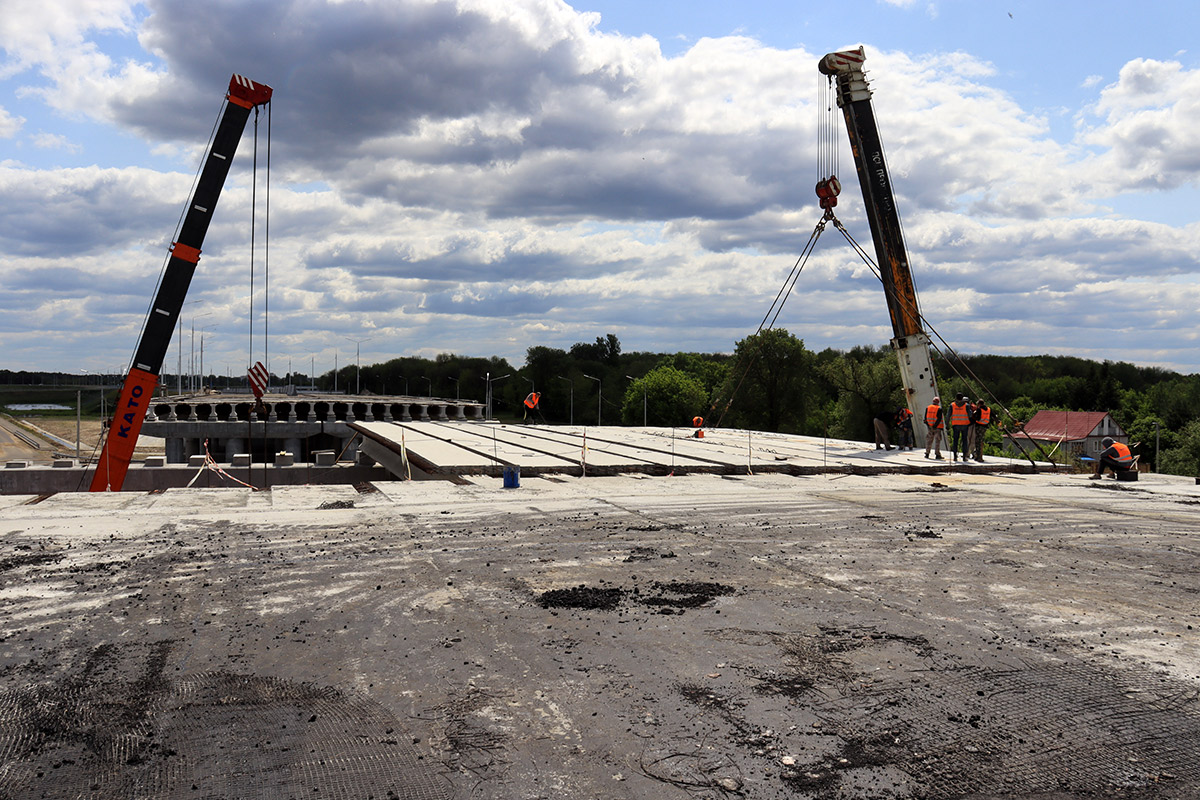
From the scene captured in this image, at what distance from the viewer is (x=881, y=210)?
2502 cm

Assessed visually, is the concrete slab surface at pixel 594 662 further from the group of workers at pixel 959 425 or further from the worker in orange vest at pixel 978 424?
the group of workers at pixel 959 425

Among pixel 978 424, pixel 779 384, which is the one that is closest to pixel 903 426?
pixel 978 424

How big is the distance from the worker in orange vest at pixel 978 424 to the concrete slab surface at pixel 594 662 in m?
10.1

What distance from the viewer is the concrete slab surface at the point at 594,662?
4.46 meters

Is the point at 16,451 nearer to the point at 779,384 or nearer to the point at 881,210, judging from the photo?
the point at 779,384

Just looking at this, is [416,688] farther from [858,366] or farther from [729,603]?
[858,366]

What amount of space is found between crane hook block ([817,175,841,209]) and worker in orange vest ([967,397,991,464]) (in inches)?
321

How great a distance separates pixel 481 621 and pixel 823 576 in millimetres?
3796

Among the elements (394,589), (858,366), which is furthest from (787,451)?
(858,366)

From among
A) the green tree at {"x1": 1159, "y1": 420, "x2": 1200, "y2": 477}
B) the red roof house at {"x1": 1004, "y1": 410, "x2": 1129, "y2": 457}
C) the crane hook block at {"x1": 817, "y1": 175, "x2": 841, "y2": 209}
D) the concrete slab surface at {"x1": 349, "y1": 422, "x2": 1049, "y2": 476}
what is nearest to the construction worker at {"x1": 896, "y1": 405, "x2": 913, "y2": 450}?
the concrete slab surface at {"x1": 349, "y1": 422, "x2": 1049, "y2": 476}

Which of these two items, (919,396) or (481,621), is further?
(919,396)

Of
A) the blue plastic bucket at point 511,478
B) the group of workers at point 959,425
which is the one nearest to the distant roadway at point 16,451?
the blue plastic bucket at point 511,478

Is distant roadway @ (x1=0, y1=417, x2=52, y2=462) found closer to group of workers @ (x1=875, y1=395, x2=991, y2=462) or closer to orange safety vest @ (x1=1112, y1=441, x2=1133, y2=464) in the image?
group of workers @ (x1=875, y1=395, x2=991, y2=462)

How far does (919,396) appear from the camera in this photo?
25500 mm
